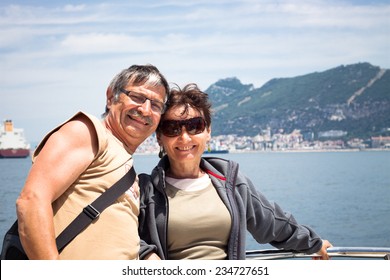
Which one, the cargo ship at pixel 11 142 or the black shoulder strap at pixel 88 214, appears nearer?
the black shoulder strap at pixel 88 214

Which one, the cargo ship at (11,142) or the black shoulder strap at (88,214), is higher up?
the black shoulder strap at (88,214)

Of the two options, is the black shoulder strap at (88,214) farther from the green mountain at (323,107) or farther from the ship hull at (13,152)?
the green mountain at (323,107)

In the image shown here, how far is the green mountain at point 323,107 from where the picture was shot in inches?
5503

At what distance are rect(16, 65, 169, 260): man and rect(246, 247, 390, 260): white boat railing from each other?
998 mm

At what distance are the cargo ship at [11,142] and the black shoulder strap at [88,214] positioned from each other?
82.2 metres

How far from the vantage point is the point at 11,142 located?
82.2 m

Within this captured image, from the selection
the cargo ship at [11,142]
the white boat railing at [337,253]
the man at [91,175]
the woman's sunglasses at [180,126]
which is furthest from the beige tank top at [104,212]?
the cargo ship at [11,142]

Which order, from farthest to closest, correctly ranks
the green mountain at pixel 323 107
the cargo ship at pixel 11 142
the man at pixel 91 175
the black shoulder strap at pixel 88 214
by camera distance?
the green mountain at pixel 323 107
the cargo ship at pixel 11 142
the black shoulder strap at pixel 88 214
the man at pixel 91 175

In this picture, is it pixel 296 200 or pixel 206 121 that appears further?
pixel 296 200

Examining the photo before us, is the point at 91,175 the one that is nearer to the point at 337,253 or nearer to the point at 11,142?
the point at 337,253
